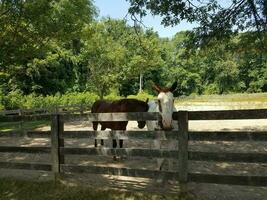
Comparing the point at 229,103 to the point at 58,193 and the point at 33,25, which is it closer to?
the point at 33,25

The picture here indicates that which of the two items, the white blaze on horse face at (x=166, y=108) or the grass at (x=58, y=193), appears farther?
the white blaze on horse face at (x=166, y=108)

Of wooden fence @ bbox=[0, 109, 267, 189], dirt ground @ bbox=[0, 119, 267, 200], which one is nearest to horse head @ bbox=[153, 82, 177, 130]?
wooden fence @ bbox=[0, 109, 267, 189]

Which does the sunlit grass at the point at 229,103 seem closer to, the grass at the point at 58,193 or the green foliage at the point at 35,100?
the green foliage at the point at 35,100

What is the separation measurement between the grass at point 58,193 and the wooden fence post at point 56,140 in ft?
1.17

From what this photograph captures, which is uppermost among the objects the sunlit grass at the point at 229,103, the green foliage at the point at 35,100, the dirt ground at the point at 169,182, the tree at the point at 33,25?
the tree at the point at 33,25

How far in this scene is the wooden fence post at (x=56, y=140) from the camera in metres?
7.68

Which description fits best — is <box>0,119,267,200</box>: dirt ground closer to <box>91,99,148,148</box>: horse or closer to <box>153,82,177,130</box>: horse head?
<box>91,99,148,148</box>: horse

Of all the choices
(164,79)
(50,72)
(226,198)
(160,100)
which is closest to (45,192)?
(160,100)

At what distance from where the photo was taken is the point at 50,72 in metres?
52.7

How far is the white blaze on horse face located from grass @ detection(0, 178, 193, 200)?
1190 millimetres

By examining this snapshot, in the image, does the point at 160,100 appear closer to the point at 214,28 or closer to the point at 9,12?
the point at 214,28

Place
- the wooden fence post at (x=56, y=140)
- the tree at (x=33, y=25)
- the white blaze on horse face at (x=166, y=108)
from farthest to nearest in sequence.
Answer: the tree at (x=33, y=25)
the wooden fence post at (x=56, y=140)
the white blaze on horse face at (x=166, y=108)

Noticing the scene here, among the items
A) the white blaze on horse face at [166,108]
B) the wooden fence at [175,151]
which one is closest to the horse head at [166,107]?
the white blaze on horse face at [166,108]

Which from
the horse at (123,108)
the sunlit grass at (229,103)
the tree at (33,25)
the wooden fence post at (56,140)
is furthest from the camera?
the sunlit grass at (229,103)
